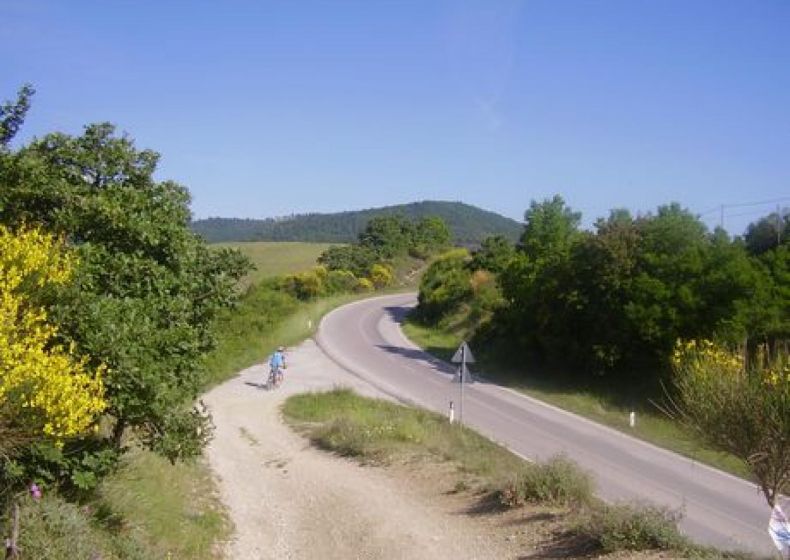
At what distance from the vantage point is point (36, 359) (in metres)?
7.26

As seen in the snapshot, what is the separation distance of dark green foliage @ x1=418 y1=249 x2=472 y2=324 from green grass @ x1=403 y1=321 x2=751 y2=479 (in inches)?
510

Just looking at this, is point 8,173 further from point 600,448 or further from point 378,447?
point 600,448

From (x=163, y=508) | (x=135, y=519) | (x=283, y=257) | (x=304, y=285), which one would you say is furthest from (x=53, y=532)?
(x=283, y=257)

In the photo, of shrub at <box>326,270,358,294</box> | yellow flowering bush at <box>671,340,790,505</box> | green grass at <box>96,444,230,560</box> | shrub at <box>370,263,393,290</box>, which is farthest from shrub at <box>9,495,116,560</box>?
shrub at <box>370,263,393,290</box>

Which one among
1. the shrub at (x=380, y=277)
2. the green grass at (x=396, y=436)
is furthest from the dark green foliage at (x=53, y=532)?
the shrub at (x=380, y=277)

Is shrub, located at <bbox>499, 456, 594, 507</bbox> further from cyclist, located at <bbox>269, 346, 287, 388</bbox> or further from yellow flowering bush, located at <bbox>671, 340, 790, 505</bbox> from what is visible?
cyclist, located at <bbox>269, 346, 287, 388</bbox>

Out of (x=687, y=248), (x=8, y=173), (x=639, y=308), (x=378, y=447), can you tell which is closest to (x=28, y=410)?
(x=8, y=173)

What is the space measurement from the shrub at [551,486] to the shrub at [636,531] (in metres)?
2.22

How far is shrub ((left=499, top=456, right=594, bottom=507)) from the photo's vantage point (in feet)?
46.8

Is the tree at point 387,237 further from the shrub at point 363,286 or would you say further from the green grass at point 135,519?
the green grass at point 135,519

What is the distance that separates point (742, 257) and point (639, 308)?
4136 mm

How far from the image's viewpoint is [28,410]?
733 centimetres

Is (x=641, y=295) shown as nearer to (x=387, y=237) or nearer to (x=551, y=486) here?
(x=551, y=486)

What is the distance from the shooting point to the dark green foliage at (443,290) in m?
59.7
